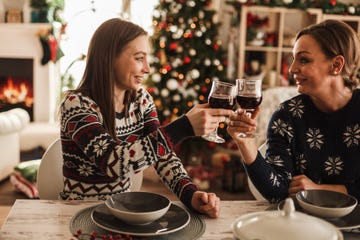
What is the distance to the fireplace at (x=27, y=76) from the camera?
552 centimetres

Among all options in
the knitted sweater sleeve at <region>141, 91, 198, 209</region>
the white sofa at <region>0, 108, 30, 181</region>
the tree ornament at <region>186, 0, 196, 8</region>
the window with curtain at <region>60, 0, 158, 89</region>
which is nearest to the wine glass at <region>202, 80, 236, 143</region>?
the knitted sweater sleeve at <region>141, 91, 198, 209</region>

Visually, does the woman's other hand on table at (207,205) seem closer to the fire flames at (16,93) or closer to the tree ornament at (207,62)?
the tree ornament at (207,62)

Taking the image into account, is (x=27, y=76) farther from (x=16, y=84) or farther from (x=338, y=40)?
(x=338, y=40)

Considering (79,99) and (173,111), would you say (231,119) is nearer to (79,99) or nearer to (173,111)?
(79,99)

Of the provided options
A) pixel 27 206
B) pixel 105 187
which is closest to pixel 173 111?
pixel 105 187

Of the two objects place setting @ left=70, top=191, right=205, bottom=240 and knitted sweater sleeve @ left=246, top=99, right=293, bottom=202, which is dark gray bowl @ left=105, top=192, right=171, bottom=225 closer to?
place setting @ left=70, top=191, right=205, bottom=240

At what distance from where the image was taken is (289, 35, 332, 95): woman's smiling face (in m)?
1.74

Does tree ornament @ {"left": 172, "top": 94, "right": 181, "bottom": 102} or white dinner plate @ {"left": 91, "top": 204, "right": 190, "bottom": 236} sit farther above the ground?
white dinner plate @ {"left": 91, "top": 204, "right": 190, "bottom": 236}

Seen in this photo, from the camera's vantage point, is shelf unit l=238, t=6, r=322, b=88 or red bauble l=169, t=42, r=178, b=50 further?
shelf unit l=238, t=6, r=322, b=88

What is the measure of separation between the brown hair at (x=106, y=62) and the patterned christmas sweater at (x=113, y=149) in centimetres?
4

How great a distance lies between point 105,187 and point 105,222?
49 centimetres

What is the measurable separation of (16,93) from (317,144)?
4.61 metres

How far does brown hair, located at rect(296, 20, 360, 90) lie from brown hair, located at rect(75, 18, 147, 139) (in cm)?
64

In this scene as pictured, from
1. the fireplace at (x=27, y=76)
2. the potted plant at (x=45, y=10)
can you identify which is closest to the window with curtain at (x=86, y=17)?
the potted plant at (x=45, y=10)
